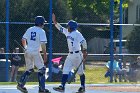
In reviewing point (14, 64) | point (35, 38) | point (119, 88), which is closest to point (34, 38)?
point (35, 38)

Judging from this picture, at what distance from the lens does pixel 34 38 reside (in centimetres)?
1495

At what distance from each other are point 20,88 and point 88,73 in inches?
401

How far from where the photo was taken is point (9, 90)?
16.0 meters

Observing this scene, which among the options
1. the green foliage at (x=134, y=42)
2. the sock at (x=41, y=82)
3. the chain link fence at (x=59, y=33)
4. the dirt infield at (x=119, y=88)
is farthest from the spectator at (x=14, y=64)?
the sock at (x=41, y=82)

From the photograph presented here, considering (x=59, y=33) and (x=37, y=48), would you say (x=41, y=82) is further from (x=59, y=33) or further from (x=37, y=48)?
(x=59, y=33)

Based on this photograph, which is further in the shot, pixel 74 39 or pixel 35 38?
pixel 74 39

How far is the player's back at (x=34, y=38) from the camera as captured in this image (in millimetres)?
14939

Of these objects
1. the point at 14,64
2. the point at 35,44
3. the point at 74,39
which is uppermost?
the point at 74,39

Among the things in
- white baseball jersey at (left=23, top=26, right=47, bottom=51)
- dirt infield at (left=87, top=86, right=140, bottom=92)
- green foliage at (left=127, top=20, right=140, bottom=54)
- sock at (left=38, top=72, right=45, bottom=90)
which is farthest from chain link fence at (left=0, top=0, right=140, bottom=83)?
sock at (left=38, top=72, right=45, bottom=90)

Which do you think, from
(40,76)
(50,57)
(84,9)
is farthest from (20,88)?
(84,9)

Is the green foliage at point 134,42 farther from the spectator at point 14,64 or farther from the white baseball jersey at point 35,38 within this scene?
the white baseball jersey at point 35,38

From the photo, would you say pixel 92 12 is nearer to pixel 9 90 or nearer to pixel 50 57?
pixel 50 57

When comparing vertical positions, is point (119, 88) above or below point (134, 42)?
below

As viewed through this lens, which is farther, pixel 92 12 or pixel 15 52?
pixel 92 12
